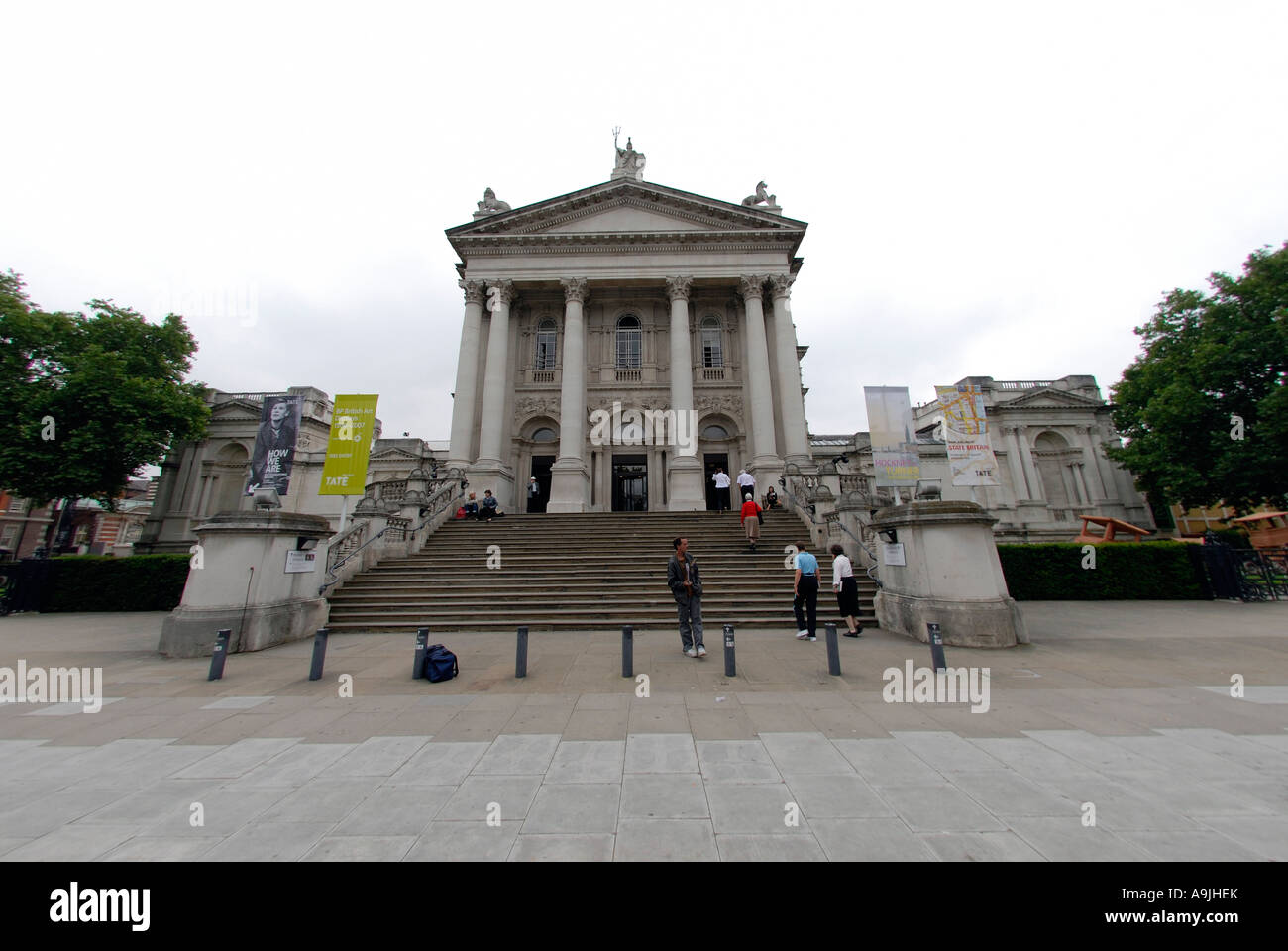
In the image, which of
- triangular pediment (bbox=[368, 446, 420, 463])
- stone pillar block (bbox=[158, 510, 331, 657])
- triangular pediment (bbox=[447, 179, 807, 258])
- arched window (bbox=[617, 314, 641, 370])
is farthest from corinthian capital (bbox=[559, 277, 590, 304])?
stone pillar block (bbox=[158, 510, 331, 657])

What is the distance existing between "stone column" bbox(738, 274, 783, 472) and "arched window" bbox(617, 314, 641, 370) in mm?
5960

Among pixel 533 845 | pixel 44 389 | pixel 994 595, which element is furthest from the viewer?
pixel 44 389

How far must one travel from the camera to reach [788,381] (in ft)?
76.0

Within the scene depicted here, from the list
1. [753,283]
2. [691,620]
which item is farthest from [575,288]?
[691,620]

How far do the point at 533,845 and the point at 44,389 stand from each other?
3467 cm

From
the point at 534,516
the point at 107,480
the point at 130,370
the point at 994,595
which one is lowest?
the point at 994,595

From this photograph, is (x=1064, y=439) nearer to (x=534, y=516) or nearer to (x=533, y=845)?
(x=534, y=516)

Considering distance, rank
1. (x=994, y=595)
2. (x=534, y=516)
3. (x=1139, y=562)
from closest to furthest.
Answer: (x=994, y=595), (x=1139, y=562), (x=534, y=516)

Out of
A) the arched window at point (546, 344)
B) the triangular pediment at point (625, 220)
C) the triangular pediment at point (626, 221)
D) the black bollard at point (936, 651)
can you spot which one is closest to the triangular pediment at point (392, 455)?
the arched window at point (546, 344)

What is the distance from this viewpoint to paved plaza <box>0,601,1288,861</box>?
2.81 meters

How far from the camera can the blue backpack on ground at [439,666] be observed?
21.4 ft

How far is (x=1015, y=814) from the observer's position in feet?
10.0

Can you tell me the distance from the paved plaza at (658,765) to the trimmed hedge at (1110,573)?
26.8ft
